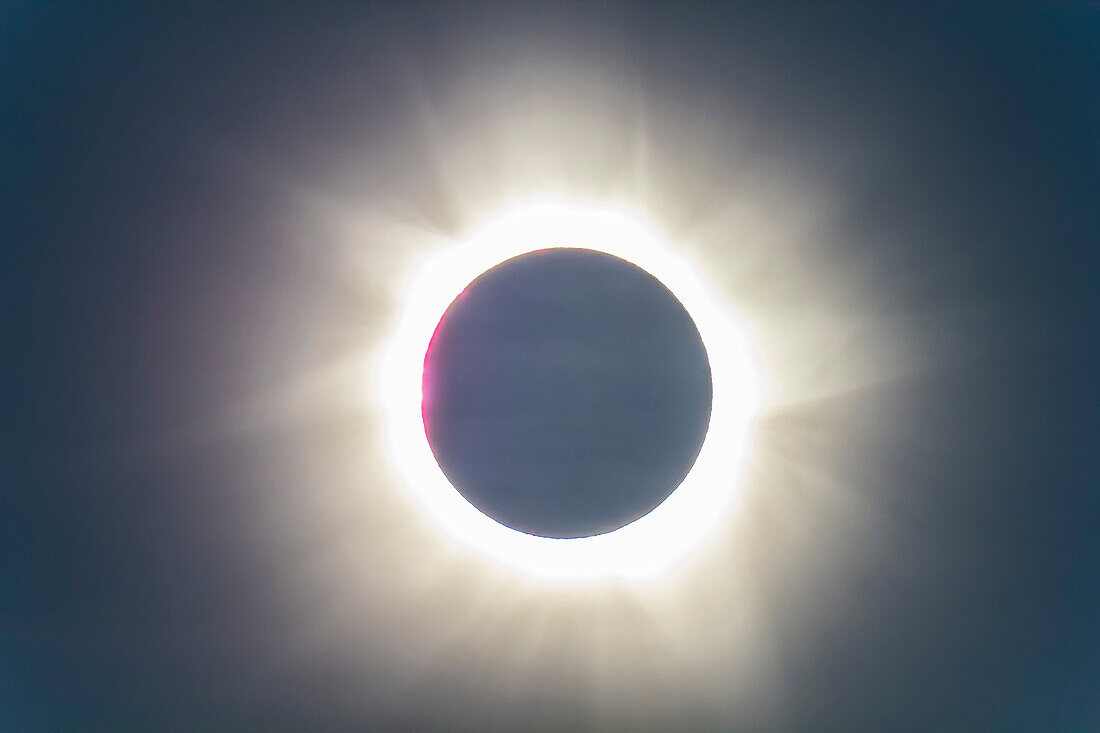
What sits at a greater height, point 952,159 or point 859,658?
point 952,159

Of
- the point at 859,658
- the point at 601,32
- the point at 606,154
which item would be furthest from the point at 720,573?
the point at 601,32

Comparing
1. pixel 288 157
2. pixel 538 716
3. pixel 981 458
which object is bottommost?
pixel 538 716

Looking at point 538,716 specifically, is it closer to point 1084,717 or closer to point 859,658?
point 859,658
